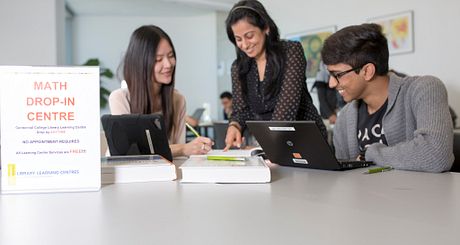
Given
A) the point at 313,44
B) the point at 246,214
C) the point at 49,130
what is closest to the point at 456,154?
the point at 246,214

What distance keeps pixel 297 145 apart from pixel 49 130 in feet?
1.93

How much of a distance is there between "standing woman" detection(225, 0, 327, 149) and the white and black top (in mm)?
133

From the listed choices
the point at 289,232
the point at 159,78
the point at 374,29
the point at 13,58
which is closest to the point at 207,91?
the point at 13,58

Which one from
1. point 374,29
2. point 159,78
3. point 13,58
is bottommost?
point 159,78

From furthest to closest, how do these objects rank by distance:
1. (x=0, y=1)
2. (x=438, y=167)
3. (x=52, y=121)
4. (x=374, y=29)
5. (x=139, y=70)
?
(x=0, y=1) < (x=139, y=70) < (x=374, y=29) < (x=438, y=167) < (x=52, y=121)

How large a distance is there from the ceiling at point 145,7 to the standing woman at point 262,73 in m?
5.13

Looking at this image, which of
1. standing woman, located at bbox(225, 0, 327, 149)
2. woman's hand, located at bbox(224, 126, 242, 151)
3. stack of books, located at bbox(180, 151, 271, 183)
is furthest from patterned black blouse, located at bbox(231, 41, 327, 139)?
stack of books, located at bbox(180, 151, 271, 183)

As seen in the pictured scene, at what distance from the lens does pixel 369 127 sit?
1.45 metres

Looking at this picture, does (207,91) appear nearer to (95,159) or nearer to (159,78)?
(159,78)

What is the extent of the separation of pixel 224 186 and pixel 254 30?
85cm

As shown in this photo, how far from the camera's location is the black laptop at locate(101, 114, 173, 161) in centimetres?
120

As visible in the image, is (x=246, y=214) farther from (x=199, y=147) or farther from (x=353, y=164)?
(x=199, y=147)

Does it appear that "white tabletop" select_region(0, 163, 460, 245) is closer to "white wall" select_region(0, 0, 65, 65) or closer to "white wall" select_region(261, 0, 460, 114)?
"white wall" select_region(261, 0, 460, 114)

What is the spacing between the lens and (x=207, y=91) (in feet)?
25.2
